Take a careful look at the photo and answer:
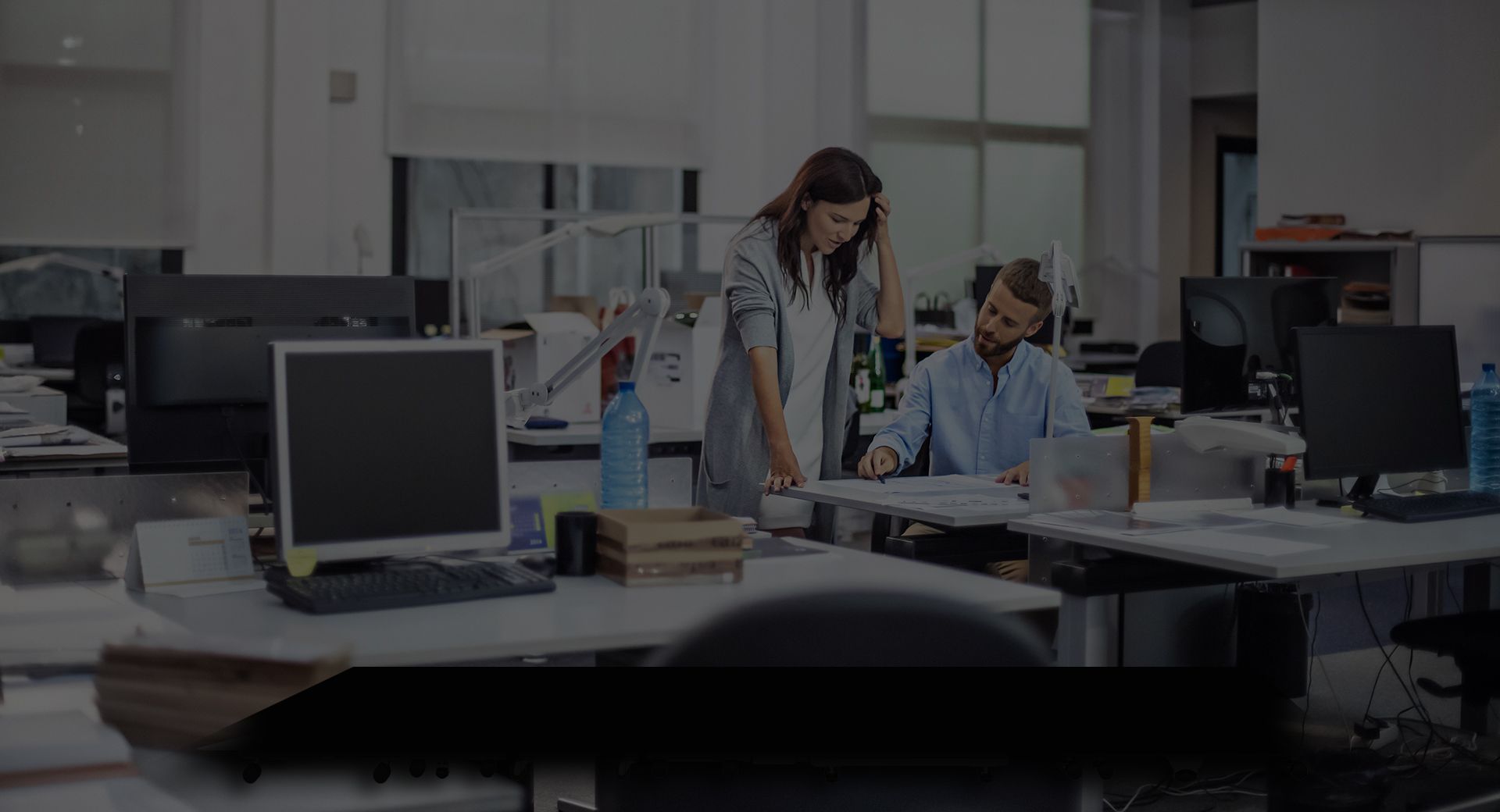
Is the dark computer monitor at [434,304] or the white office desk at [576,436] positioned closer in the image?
the white office desk at [576,436]

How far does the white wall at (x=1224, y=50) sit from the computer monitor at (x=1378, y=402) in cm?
576

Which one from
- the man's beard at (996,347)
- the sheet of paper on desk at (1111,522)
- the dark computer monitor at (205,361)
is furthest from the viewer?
the man's beard at (996,347)

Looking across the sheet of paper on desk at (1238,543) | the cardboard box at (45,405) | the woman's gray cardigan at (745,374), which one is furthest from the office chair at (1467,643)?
the cardboard box at (45,405)

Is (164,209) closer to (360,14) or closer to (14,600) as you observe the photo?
(360,14)

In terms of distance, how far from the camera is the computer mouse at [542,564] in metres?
1.77

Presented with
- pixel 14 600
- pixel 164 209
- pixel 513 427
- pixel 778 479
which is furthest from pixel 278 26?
pixel 14 600

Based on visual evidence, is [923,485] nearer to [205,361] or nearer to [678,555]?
[678,555]

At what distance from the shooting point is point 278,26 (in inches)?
236

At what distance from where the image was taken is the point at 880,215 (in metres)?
2.82

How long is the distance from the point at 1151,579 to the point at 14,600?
1.61 metres

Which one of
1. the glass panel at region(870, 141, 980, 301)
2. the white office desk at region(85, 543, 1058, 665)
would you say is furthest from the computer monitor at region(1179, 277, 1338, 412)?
the glass panel at region(870, 141, 980, 301)

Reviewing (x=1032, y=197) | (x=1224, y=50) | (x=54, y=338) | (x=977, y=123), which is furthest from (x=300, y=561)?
(x=1224, y=50)

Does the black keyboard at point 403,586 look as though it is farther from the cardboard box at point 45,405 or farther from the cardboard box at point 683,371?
the cardboard box at point 45,405

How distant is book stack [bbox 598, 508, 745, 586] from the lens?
5.71 ft
